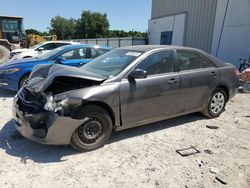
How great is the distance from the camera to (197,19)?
648 inches

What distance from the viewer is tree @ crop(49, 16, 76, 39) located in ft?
229

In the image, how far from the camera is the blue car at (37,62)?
6.72 metres

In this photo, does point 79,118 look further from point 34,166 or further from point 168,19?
point 168,19

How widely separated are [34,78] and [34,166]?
5.55ft

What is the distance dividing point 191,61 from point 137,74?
4.98 feet

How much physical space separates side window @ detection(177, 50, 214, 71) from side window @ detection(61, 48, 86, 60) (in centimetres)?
394

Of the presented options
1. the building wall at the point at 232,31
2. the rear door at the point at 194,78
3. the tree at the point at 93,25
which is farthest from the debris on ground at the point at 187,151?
the tree at the point at 93,25

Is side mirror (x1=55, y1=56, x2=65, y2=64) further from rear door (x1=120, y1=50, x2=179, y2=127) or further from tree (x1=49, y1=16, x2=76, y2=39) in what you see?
tree (x1=49, y1=16, x2=76, y2=39)

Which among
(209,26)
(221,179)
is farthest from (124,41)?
(221,179)

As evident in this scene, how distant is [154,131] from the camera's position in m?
4.64

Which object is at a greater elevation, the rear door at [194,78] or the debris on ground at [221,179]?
the rear door at [194,78]

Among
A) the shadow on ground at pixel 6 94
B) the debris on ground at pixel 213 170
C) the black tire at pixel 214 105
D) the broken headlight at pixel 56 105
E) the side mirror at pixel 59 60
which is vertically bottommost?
the shadow on ground at pixel 6 94

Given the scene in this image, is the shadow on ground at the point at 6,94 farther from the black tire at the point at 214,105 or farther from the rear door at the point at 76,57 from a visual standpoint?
the black tire at the point at 214,105

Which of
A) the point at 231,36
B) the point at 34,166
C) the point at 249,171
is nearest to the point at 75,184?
the point at 34,166
